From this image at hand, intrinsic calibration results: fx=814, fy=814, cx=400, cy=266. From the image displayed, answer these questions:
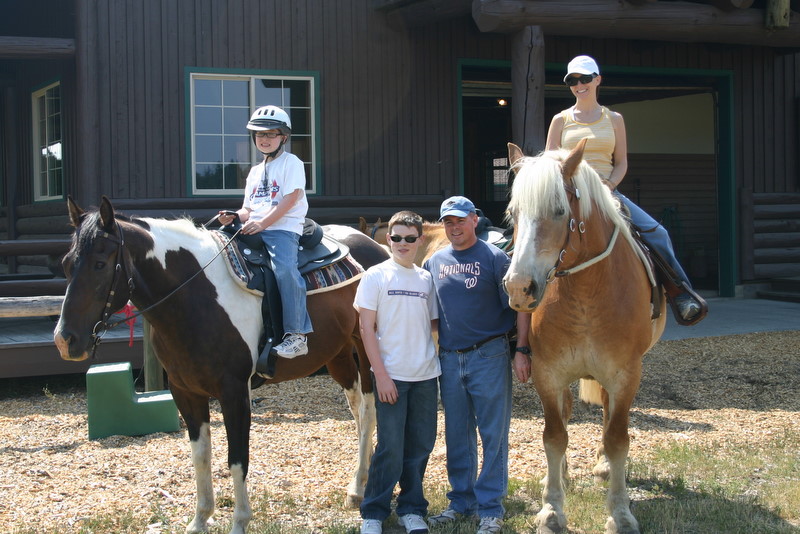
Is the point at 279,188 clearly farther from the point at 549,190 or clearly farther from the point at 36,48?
the point at 36,48

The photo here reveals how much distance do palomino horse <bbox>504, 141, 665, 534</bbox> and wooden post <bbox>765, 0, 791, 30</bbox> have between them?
8430 mm

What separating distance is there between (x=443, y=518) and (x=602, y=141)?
2.38 m

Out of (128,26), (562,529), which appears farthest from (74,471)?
(128,26)

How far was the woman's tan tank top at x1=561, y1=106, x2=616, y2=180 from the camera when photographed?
4.90 m

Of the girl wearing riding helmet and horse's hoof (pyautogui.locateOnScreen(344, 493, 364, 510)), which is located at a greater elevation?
the girl wearing riding helmet

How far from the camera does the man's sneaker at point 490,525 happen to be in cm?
416

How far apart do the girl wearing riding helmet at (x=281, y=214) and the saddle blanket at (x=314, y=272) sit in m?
→ 0.14

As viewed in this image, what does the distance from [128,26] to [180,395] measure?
716cm

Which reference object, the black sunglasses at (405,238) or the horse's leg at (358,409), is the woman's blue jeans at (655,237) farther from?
the horse's leg at (358,409)

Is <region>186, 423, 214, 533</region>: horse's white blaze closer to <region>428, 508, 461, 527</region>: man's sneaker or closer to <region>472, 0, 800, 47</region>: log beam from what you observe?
<region>428, 508, 461, 527</region>: man's sneaker

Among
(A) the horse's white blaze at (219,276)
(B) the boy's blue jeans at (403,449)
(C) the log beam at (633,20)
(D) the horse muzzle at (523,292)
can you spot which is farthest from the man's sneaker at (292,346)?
(C) the log beam at (633,20)

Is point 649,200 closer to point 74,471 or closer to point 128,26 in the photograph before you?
point 128,26

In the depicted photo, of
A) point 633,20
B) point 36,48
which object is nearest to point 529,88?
point 633,20

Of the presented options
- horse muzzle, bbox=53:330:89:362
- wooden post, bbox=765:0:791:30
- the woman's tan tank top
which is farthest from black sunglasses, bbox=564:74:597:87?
wooden post, bbox=765:0:791:30
